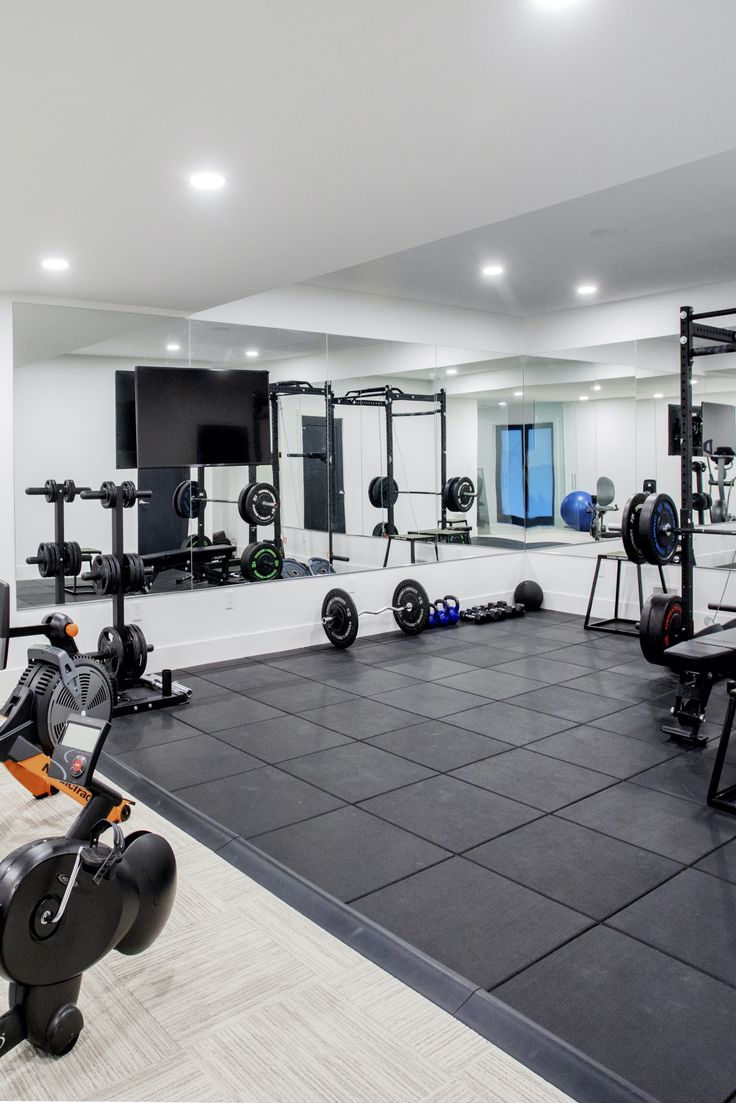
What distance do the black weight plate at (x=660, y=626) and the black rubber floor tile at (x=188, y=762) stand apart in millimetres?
2396

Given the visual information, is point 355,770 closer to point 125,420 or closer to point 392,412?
point 125,420

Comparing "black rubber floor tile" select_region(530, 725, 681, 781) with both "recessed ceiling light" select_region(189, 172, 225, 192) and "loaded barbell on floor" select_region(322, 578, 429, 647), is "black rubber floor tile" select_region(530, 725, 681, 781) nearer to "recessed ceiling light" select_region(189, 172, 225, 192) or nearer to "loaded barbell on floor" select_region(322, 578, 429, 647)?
"loaded barbell on floor" select_region(322, 578, 429, 647)

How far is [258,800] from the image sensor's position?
315 centimetres

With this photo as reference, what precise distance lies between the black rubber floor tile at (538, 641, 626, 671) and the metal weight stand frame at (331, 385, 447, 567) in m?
1.55

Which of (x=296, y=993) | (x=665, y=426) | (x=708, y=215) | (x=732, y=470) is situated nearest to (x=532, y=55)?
(x=296, y=993)

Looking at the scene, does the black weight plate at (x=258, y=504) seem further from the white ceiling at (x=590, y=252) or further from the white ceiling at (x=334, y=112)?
the white ceiling at (x=334, y=112)

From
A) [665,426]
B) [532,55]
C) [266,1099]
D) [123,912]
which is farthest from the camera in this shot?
[665,426]

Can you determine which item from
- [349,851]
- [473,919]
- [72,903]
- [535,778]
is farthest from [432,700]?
[72,903]

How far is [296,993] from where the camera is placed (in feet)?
6.50

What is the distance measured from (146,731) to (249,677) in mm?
1095

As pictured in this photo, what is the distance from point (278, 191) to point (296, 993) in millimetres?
2515

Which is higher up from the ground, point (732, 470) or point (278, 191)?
point (278, 191)

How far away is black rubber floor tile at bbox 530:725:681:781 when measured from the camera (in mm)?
3477

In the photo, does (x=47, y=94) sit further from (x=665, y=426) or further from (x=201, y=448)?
(x=665, y=426)
